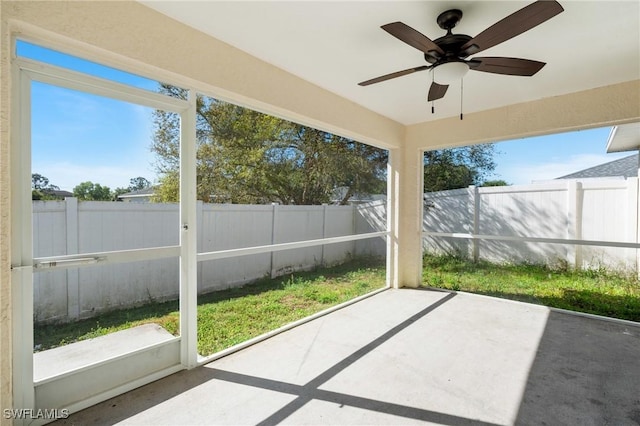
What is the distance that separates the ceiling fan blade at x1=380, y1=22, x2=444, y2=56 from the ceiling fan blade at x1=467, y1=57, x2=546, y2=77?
0.87 ft

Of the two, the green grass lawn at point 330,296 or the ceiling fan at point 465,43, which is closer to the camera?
the ceiling fan at point 465,43

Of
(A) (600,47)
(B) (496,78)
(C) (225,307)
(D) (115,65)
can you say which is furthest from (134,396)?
(A) (600,47)

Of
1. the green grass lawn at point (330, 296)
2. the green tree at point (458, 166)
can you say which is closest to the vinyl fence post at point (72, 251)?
the green grass lawn at point (330, 296)

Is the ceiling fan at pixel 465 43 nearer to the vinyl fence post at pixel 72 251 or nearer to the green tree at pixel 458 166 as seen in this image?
the vinyl fence post at pixel 72 251

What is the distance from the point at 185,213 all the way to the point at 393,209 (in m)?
3.14

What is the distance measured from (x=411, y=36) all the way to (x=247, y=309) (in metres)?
3.00

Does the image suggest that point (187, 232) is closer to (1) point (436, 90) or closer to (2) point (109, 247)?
(2) point (109, 247)

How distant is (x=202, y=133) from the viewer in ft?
12.0

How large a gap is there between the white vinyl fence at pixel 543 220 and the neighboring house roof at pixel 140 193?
361 centimetres

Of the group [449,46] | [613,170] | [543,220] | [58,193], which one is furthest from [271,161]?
[613,170]

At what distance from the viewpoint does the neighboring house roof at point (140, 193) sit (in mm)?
1971

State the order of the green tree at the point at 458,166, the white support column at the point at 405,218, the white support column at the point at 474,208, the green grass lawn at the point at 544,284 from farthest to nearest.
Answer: the green tree at the point at 458,166 < the white support column at the point at 474,208 < the white support column at the point at 405,218 < the green grass lawn at the point at 544,284

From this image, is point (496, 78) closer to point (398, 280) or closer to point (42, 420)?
point (398, 280)

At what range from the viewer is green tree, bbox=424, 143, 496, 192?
4.90 metres
